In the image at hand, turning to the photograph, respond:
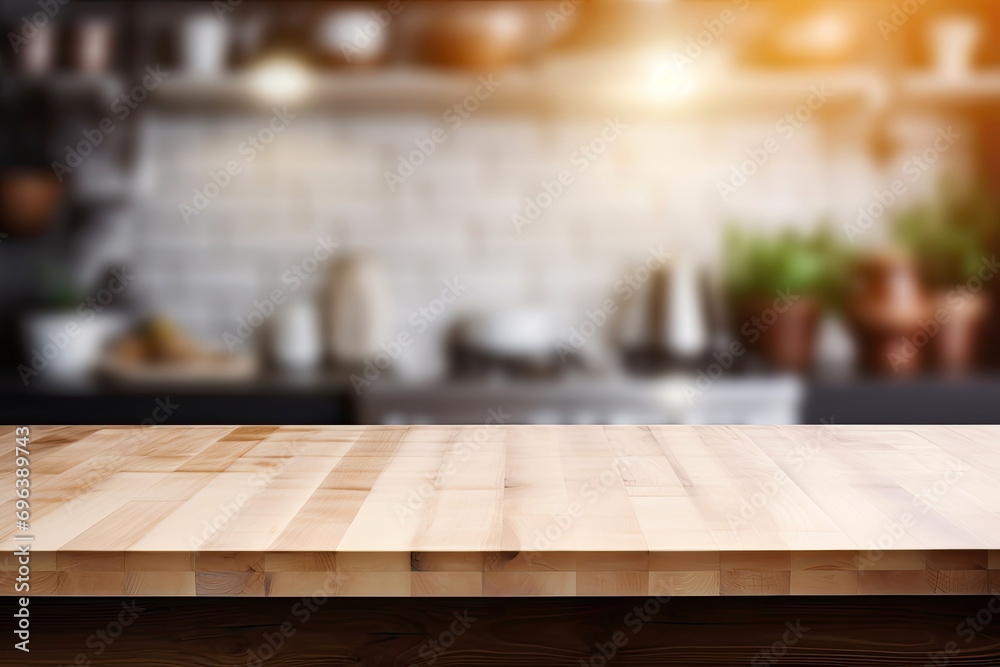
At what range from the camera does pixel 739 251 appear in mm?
2047

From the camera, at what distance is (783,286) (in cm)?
200

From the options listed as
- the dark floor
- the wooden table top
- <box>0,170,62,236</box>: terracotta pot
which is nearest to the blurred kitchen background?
<box>0,170,62,236</box>: terracotta pot

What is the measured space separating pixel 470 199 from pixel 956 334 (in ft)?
4.04

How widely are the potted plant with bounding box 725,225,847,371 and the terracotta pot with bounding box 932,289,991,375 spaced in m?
0.24

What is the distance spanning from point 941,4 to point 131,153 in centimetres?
203

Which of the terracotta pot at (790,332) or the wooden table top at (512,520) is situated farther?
the terracotta pot at (790,332)

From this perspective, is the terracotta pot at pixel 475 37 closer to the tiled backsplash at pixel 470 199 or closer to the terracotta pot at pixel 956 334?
the tiled backsplash at pixel 470 199

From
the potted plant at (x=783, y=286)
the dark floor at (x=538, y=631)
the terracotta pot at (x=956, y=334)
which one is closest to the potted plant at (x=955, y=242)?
the terracotta pot at (x=956, y=334)

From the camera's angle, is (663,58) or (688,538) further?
(663,58)

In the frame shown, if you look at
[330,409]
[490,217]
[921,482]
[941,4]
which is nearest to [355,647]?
[921,482]

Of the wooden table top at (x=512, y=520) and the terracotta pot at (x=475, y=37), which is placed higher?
the terracotta pot at (x=475, y=37)

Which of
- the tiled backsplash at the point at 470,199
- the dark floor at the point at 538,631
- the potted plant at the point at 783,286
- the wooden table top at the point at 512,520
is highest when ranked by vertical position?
the tiled backsplash at the point at 470,199

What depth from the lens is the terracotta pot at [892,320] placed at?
6.47 feet

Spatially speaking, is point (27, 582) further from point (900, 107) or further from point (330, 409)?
point (900, 107)
